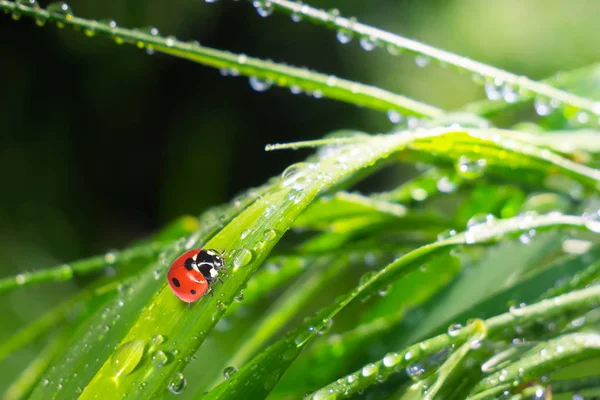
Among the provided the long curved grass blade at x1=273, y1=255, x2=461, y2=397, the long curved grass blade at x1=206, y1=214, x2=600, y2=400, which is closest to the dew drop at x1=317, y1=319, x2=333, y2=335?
the long curved grass blade at x1=206, y1=214, x2=600, y2=400

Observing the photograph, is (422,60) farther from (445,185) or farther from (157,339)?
(157,339)

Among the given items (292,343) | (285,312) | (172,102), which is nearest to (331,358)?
(285,312)

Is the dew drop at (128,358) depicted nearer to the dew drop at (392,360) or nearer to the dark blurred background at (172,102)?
the dew drop at (392,360)

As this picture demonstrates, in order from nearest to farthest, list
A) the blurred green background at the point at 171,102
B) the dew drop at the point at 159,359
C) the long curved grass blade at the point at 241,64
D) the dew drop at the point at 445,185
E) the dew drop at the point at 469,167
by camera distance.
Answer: the dew drop at the point at 159,359 → the long curved grass blade at the point at 241,64 → the dew drop at the point at 469,167 → the dew drop at the point at 445,185 → the blurred green background at the point at 171,102

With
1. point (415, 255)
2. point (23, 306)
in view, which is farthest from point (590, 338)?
point (23, 306)

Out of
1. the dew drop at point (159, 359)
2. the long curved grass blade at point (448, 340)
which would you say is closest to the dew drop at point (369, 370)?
the long curved grass blade at point (448, 340)

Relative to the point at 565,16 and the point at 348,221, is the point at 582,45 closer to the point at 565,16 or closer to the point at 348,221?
the point at 565,16
